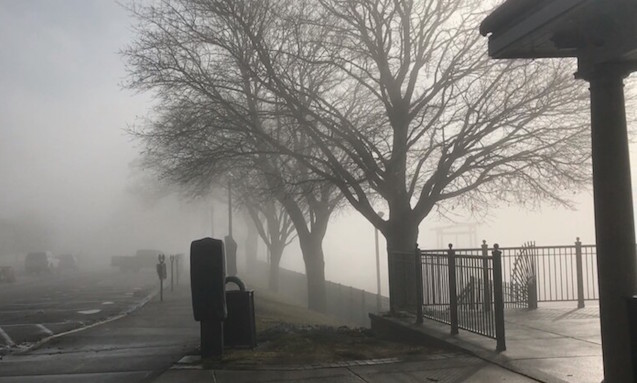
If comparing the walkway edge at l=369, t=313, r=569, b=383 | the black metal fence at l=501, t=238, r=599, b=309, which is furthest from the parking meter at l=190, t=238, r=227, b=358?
the black metal fence at l=501, t=238, r=599, b=309

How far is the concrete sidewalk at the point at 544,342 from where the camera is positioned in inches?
327

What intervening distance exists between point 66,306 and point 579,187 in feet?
53.2

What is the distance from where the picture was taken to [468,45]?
16.3m

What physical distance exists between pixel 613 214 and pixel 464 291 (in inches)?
189

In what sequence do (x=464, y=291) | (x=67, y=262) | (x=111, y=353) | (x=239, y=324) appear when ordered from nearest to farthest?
(x=239, y=324)
(x=464, y=291)
(x=111, y=353)
(x=67, y=262)

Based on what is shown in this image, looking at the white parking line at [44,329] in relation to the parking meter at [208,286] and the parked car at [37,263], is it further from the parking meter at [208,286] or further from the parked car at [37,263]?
the parked car at [37,263]

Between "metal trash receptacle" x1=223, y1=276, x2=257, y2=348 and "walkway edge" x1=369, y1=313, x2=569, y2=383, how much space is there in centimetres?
273

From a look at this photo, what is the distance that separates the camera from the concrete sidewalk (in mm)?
8312

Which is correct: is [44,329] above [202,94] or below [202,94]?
below

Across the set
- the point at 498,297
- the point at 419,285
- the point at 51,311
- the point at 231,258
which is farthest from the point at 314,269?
the point at 498,297

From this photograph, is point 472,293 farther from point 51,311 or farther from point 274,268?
point 274,268

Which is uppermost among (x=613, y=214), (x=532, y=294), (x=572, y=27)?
(x=572, y=27)

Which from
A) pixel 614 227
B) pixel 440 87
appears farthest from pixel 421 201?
pixel 614 227

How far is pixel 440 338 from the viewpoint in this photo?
1067cm
